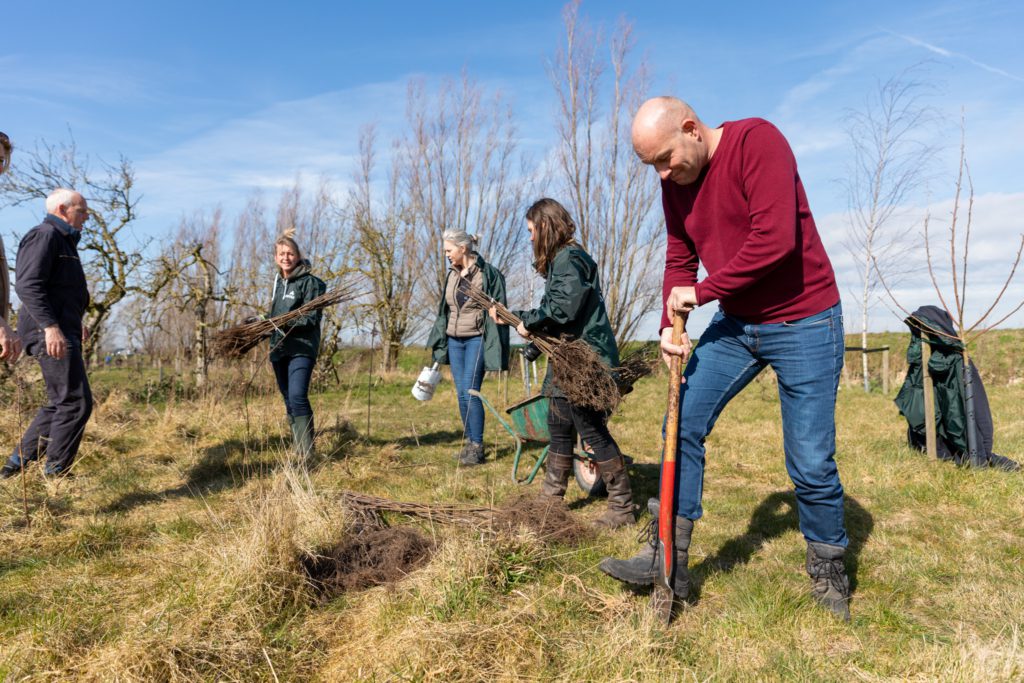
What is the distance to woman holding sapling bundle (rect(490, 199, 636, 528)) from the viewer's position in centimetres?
377

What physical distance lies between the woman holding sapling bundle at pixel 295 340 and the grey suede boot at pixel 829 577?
11.7 ft

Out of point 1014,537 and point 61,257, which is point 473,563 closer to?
point 1014,537

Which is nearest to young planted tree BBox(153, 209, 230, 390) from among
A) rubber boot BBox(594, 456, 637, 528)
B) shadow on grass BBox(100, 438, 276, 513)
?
shadow on grass BBox(100, 438, 276, 513)

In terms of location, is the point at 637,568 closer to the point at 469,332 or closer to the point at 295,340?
the point at 469,332

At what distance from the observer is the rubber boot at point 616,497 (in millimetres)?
3699

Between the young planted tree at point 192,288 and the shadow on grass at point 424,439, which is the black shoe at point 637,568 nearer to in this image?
the shadow on grass at point 424,439

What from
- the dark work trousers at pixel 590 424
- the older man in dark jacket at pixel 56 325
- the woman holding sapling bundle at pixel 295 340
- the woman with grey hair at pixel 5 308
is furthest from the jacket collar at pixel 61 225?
the dark work trousers at pixel 590 424

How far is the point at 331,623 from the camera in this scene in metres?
2.48

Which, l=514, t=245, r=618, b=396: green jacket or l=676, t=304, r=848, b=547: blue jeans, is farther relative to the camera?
l=514, t=245, r=618, b=396: green jacket

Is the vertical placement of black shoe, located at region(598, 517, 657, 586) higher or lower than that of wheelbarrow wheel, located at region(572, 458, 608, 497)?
higher

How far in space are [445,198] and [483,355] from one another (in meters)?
13.1

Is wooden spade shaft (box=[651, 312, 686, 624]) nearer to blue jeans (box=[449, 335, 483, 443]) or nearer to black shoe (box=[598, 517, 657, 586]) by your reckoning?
black shoe (box=[598, 517, 657, 586])

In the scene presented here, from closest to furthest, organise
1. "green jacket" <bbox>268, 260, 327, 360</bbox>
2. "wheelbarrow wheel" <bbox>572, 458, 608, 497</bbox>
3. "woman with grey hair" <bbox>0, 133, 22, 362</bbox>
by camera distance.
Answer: "woman with grey hair" <bbox>0, 133, 22, 362</bbox> < "wheelbarrow wheel" <bbox>572, 458, 608, 497</bbox> < "green jacket" <bbox>268, 260, 327, 360</bbox>

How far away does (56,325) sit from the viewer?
4.02 metres
